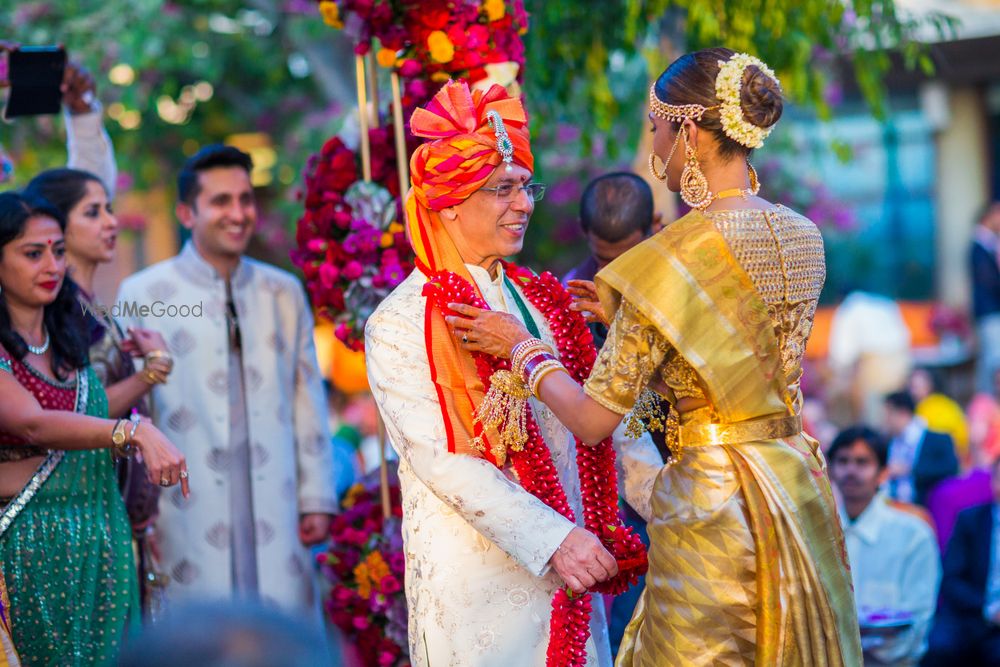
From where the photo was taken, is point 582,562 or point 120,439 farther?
point 120,439

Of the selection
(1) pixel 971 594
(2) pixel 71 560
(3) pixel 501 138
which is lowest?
(1) pixel 971 594

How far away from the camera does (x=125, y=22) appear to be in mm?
9562

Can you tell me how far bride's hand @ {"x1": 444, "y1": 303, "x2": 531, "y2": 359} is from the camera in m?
3.65

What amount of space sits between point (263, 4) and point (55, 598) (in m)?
6.27

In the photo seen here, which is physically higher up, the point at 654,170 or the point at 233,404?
the point at 654,170

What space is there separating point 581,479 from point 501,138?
0.98 m

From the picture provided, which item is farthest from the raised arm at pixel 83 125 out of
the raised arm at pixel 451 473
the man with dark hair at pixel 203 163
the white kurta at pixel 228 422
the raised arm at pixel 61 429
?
the raised arm at pixel 451 473

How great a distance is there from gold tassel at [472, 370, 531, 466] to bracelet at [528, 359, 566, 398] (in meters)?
0.13

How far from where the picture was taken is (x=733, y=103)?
3418mm

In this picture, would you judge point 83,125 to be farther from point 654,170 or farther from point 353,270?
point 654,170

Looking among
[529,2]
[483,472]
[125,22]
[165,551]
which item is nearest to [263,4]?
[125,22]

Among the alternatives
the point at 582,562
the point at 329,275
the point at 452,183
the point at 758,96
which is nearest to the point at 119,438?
the point at 329,275

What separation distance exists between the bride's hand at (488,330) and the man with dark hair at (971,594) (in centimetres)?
Result: 409

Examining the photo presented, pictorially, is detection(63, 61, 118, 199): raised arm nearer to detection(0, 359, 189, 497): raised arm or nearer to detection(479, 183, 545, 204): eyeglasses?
detection(0, 359, 189, 497): raised arm
